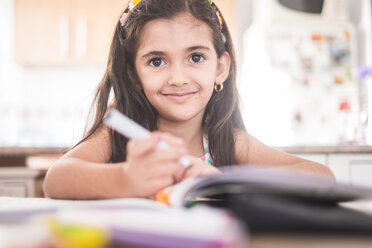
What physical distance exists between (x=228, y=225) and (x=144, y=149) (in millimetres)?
238

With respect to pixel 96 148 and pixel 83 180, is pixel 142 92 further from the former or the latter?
pixel 83 180

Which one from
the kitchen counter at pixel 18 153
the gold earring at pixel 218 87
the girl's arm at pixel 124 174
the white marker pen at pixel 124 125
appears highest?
the gold earring at pixel 218 87

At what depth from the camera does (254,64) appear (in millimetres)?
3045

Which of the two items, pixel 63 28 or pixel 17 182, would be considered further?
pixel 63 28

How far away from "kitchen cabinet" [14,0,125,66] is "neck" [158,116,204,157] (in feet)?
7.48

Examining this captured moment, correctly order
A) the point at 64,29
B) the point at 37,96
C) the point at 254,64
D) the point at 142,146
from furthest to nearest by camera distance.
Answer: the point at 37,96 < the point at 64,29 < the point at 254,64 < the point at 142,146

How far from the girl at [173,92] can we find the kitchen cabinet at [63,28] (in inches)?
88.1

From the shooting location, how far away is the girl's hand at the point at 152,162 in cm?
45

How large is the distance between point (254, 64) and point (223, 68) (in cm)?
200

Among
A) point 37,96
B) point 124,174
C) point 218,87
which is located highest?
point 218,87

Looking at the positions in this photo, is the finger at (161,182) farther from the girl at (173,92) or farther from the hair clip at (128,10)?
the hair clip at (128,10)

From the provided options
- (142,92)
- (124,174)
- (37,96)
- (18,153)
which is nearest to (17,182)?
(18,153)

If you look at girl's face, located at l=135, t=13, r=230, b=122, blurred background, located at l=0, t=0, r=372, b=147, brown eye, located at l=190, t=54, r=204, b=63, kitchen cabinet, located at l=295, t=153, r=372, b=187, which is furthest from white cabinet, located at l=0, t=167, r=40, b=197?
kitchen cabinet, located at l=295, t=153, r=372, b=187

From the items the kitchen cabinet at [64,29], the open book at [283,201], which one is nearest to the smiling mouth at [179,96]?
the open book at [283,201]
